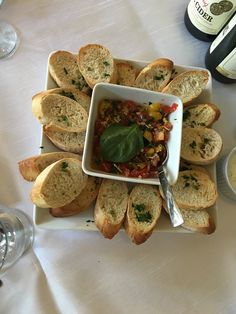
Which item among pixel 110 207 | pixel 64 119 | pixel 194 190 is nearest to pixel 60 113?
pixel 64 119

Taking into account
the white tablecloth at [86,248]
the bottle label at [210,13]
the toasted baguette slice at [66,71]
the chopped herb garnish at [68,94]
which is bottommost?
the white tablecloth at [86,248]

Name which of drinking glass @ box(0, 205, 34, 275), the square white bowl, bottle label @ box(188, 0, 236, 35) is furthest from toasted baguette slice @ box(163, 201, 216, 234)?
bottle label @ box(188, 0, 236, 35)

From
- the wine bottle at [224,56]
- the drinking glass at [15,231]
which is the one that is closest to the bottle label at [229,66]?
the wine bottle at [224,56]

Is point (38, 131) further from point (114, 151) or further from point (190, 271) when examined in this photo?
point (190, 271)

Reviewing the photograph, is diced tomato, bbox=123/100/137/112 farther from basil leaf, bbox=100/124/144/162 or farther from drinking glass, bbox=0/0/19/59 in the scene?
drinking glass, bbox=0/0/19/59

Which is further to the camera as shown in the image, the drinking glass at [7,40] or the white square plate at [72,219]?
the drinking glass at [7,40]

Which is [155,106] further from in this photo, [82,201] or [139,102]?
[82,201]

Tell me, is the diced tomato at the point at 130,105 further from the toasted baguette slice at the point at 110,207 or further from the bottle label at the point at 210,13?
the bottle label at the point at 210,13
